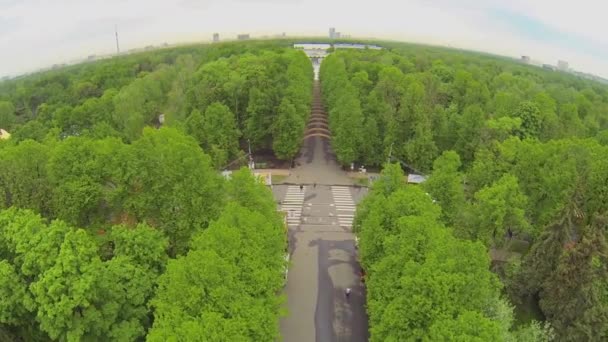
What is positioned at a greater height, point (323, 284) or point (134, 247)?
point (134, 247)

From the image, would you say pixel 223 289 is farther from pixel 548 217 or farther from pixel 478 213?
pixel 548 217

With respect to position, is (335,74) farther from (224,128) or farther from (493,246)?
(493,246)

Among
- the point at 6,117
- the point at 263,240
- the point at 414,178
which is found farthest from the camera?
the point at 6,117

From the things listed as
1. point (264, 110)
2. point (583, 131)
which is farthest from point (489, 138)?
point (264, 110)

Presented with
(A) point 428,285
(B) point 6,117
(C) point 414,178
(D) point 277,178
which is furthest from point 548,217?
(B) point 6,117

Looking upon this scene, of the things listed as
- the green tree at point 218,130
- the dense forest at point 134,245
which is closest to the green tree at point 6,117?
the dense forest at point 134,245

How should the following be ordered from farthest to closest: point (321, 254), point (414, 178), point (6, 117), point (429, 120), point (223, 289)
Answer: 1. point (6, 117)
2. point (429, 120)
3. point (414, 178)
4. point (321, 254)
5. point (223, 289)

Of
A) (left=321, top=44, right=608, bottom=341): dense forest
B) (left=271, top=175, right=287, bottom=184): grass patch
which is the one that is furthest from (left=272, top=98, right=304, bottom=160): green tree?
(left=321, top=44, right=608, bottom=341): dense forest
